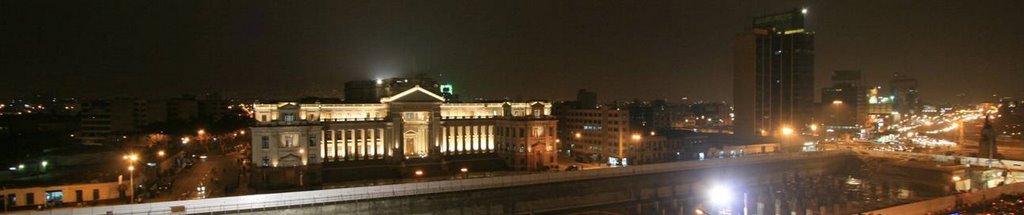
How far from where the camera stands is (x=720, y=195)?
135ft

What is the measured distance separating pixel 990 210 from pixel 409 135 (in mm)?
36910

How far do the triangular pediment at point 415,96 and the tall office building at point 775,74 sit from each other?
49.3m

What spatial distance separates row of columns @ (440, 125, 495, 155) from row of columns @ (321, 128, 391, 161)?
5279 mm

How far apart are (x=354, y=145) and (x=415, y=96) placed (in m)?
6.23

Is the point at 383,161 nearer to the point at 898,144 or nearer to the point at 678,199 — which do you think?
the point at 678,199

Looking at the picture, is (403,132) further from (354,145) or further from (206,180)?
(206,180)

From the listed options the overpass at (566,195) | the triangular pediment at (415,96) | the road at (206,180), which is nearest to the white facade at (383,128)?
the triangular pediment at (415,96)

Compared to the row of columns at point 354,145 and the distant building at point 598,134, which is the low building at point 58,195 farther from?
the distant building at point 598,134

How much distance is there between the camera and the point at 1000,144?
3172 inches

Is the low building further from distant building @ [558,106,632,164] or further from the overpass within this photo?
distant building @ [558,106,632,164]

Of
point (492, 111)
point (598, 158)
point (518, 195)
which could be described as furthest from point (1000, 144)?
point (518, 195)

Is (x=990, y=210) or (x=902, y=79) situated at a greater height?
(x=902, y=79)

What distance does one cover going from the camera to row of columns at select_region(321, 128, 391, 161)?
1752 inches

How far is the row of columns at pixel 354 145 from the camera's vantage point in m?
44.5
